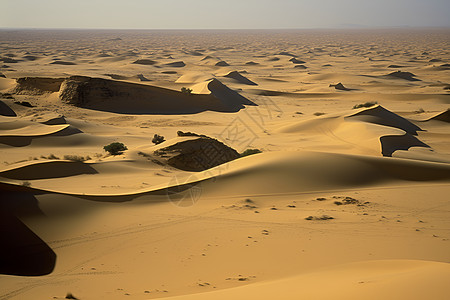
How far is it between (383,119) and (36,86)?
19.7 m

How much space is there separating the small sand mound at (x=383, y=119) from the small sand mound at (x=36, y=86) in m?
17.2

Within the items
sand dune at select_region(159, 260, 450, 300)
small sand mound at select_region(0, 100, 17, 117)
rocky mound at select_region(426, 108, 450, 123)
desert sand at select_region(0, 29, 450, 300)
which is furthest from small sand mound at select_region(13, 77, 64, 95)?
sand dune at select_region(159, 260, 450, 300)

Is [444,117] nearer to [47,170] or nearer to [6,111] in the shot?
[47,170]

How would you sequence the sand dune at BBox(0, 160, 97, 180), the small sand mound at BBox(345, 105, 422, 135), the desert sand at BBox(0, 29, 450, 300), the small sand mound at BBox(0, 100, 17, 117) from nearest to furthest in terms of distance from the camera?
the desert sand at BBox(0, 29, 450, 300), the sand dune at BBox(0, 160, 97, 180), the small sand mound at BBox(0, 100, 17, 117), the small sand mound at BBox(345, 105, 422, 135)

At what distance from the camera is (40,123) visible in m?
18.0

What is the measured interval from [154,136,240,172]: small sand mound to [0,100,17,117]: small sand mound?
10085 millimetres

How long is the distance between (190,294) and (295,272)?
1437 millimetres

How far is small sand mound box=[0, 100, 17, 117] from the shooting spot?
19781 mm

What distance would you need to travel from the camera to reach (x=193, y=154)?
13.1 metres

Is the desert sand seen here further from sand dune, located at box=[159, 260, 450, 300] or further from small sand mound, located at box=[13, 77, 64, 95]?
small sand mound, located at box=[13, 77, 64, 95]

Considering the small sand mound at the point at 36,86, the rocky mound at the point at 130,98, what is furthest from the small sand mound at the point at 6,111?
the small sand mound at the point at 36,86

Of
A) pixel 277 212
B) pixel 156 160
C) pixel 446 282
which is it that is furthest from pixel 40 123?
pixel 446 282

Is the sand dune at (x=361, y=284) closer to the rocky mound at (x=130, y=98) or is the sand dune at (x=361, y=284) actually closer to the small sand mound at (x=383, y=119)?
the small sand mound at (x=383, y=119)

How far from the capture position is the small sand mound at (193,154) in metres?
12.9
